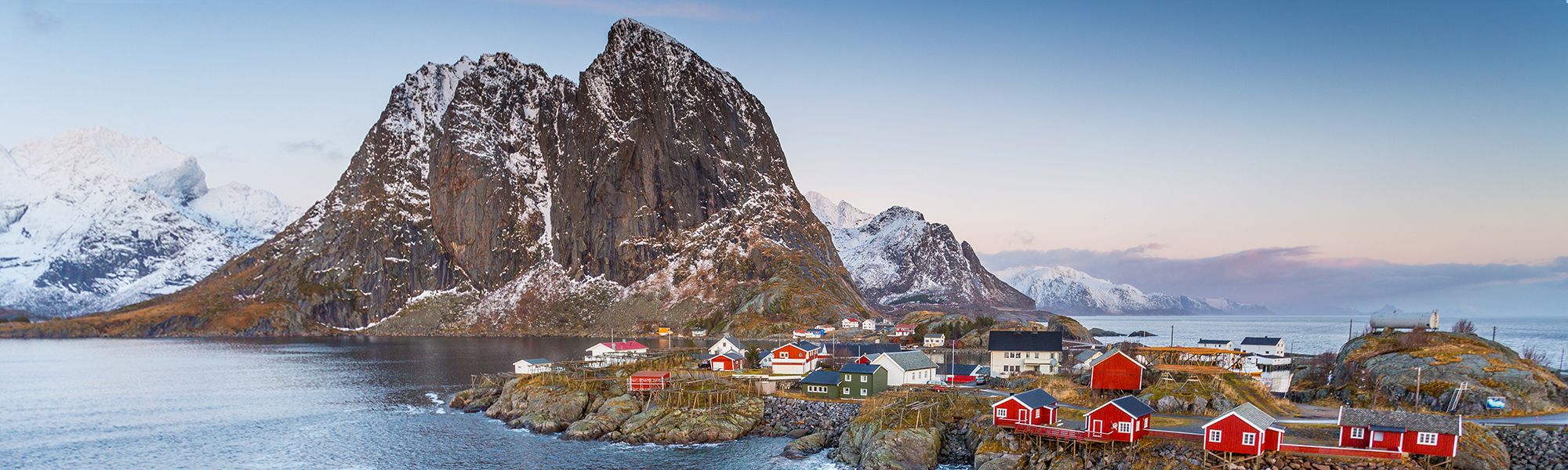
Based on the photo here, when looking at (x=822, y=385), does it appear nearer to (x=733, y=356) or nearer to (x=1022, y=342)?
(x=1022, y=342)

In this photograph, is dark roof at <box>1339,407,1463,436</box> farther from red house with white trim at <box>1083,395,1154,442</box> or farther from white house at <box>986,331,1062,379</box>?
white house at <box>986,331,1062,379</box>

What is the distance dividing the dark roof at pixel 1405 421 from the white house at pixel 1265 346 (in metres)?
63.2

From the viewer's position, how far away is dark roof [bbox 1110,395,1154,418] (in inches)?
1959

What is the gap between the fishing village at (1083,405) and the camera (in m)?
46.6

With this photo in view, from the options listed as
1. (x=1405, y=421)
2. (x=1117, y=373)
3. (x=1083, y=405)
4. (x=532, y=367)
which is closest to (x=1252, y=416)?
(x=1405, y=421)

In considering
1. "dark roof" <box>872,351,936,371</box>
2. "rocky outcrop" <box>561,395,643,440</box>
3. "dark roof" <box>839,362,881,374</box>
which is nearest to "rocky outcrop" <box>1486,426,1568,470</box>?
"dark roof" <box>839,362,881,374</box>

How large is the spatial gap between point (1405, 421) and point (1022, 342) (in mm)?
43805

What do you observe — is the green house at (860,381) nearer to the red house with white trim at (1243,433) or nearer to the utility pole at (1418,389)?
the red house with white trim at (1243,433)

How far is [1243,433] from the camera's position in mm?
46000

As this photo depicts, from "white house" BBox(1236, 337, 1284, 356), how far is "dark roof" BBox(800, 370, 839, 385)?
60581 mm

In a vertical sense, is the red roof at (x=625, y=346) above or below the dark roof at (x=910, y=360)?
below

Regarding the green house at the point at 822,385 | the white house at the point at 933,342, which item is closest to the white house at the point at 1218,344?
the white house at the point at 933,342

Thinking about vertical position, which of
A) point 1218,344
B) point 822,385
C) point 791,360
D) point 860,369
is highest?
point 1218,344

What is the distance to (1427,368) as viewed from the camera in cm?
6412
